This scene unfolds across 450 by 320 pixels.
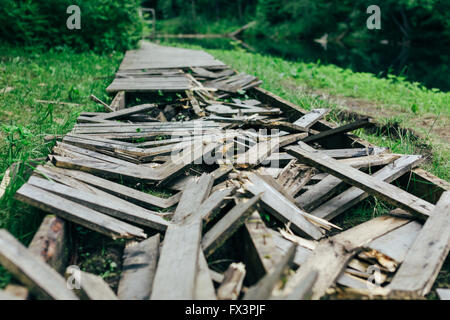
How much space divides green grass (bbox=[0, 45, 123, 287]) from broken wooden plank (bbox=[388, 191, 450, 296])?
222cm

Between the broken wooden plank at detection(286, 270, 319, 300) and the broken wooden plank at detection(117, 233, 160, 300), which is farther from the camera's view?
the broken wooden plank at detection(117, 233, 160, 300)

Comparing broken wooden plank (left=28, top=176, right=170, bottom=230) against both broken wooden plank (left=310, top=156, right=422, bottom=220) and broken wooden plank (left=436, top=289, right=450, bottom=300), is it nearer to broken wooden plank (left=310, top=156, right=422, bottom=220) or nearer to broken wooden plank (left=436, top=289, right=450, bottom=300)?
broken wooden plank (left=310, top=156, right=422, bottom=220)

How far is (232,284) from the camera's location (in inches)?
75.3

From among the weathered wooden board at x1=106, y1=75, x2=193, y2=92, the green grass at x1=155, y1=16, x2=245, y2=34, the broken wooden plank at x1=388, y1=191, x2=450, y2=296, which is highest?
the green grass at x1=155, y1=16, x2=245, y2=34

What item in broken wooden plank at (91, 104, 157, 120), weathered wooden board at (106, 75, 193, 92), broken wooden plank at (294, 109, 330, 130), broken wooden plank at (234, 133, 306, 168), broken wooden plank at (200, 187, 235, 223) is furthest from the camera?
weathered wooden board at (106, 75, 193, 92)

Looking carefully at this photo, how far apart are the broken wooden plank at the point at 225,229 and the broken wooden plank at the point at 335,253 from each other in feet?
1.56

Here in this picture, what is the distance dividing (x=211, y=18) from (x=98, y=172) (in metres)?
47.8

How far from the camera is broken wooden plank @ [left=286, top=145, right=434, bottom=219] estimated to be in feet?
8.82

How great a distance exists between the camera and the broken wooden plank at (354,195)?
2.95 m

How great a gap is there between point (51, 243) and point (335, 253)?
5.79 ft

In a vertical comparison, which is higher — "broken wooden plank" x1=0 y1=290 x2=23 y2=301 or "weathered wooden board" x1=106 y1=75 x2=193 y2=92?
"weathered wooden board" x1=106 y1=75 x2=193 y2=92

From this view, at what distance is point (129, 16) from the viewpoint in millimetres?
11070

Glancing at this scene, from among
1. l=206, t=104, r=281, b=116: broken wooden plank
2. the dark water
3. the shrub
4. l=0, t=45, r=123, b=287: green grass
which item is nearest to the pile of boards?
l=0, t=45, r=123, b=287: green grass
